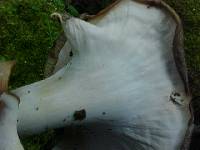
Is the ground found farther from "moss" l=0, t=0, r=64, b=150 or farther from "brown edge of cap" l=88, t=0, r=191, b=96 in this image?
"brown edge of cap" l=88, t=0, r=191, b=96

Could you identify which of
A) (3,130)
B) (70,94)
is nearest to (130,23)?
(70,94)

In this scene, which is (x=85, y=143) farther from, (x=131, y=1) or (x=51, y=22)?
(x=51, y=22)

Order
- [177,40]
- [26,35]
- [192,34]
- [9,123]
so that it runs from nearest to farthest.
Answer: [9,123]
[177,40]
[192,34]
[26,35]

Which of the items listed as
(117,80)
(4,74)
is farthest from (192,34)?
(4,74)

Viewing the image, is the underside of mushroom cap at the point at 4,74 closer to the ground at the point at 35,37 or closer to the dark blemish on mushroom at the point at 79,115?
the dark blemish on mushroom at the point at 79,115

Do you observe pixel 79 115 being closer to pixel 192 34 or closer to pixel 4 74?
pixel 4 74

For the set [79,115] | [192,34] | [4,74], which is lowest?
[79,115]

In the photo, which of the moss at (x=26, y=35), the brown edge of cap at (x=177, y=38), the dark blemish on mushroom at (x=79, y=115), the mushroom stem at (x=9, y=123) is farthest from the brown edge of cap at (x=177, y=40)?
the moss at (x=26, y=35)

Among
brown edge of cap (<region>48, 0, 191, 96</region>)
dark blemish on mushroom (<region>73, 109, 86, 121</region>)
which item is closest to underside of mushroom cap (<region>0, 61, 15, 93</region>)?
dark blemish on mushroom (<region>73, 109, 86, 121</region>)
